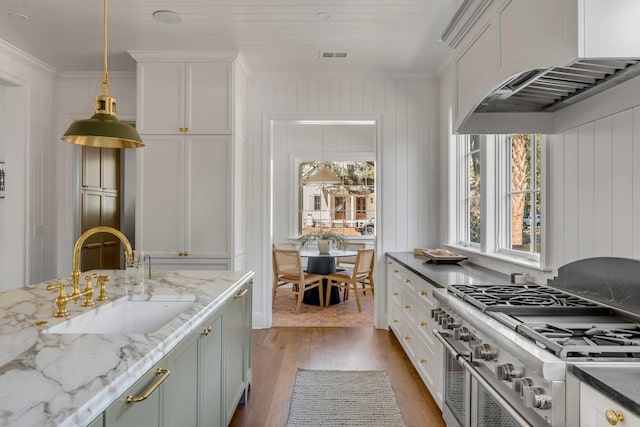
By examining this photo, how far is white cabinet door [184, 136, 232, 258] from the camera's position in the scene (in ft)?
12.5

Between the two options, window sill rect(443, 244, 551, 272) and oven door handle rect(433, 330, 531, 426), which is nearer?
oven door handle rect(433, 330, 531, 426)

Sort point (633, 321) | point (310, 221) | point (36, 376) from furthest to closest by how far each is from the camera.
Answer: point (310, 221), point (633, 321), point (36, 376)

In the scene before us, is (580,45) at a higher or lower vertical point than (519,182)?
higher

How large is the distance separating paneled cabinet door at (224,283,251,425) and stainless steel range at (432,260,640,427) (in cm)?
112

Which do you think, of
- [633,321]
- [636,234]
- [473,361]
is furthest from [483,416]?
Result: [636,234]

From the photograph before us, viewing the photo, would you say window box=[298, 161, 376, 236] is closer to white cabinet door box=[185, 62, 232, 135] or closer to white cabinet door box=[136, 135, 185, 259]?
white cabinet door box=[185, 62, 232, 135]

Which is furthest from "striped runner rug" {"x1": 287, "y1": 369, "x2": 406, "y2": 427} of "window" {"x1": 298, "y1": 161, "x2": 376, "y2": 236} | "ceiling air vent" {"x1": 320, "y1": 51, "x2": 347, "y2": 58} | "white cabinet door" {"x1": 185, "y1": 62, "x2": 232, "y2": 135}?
"window" {"x1": 298, "y1": 161, "x2": 376, "y2": 236}

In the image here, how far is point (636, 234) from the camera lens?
154 cm

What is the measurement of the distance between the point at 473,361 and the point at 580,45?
1198 mm

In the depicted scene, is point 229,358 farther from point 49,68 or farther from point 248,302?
point 49,68

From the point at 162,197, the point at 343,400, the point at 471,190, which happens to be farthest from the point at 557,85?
the point at 162,197

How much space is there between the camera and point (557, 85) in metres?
1.71

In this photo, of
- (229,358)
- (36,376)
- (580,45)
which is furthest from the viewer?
(229,358)

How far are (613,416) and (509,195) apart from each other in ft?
7.53
